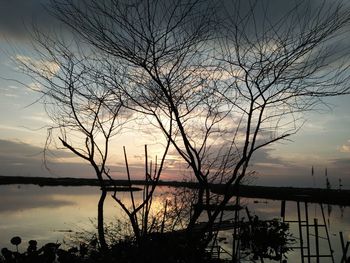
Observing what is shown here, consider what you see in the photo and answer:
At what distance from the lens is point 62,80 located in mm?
8789

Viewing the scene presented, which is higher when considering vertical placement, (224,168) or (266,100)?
(266,100)

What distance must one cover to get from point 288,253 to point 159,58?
14.2m

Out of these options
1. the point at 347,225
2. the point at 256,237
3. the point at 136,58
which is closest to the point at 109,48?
the point at 136,58

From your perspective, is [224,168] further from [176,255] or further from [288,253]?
[288,253]

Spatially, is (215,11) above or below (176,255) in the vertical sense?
above

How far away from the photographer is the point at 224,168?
8742mm

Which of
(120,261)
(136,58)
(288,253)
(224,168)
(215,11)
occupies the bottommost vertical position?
(288,253)

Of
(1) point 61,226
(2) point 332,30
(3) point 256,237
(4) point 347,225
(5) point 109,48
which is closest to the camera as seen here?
(2) point 332,30

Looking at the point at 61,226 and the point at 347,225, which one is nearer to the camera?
the point at 61,226

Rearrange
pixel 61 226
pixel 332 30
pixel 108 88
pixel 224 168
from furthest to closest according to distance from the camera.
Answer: pixel 61 226 → pixel 224 168 → pixel 108 88 → pixel 332 30

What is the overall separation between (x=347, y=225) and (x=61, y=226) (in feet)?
72.6

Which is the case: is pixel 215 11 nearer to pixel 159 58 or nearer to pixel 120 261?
pixel 159 58

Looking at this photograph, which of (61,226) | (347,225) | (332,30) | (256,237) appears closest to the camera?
(332,30)

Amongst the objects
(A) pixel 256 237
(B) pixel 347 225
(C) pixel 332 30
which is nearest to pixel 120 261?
(C) pixel 332 30
